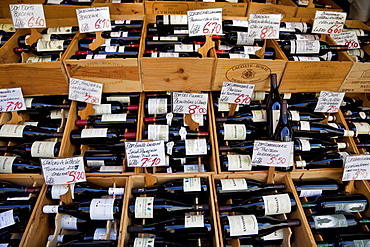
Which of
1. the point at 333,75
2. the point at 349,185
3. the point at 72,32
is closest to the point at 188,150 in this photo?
the point at 349,185

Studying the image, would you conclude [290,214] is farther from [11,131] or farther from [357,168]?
[11,131]

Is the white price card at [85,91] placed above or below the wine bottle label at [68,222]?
above

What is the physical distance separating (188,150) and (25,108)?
1115 mm

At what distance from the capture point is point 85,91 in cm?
163

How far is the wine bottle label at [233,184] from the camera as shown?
4.38ft

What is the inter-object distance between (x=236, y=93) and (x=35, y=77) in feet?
4.26

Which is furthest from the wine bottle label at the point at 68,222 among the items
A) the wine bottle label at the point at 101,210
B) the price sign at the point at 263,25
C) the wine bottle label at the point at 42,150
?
the price sign at the point at 263,25

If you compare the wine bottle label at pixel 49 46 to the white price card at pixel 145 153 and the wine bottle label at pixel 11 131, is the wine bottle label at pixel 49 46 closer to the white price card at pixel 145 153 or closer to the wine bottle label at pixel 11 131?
the wine bottle label at pixel 11 131

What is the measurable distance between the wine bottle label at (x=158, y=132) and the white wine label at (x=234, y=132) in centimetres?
37

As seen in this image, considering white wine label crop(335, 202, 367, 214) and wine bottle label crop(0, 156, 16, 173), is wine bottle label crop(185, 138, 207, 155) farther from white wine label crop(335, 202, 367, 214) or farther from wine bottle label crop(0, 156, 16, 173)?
wine bottle label crop(0, 156, 16, 173)

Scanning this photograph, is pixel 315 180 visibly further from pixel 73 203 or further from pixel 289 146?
pixel 73 203

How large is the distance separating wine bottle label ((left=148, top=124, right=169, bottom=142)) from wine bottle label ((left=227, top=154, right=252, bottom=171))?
1.34 ft

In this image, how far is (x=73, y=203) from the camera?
1358 mm

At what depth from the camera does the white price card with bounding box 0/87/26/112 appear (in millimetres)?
1591
